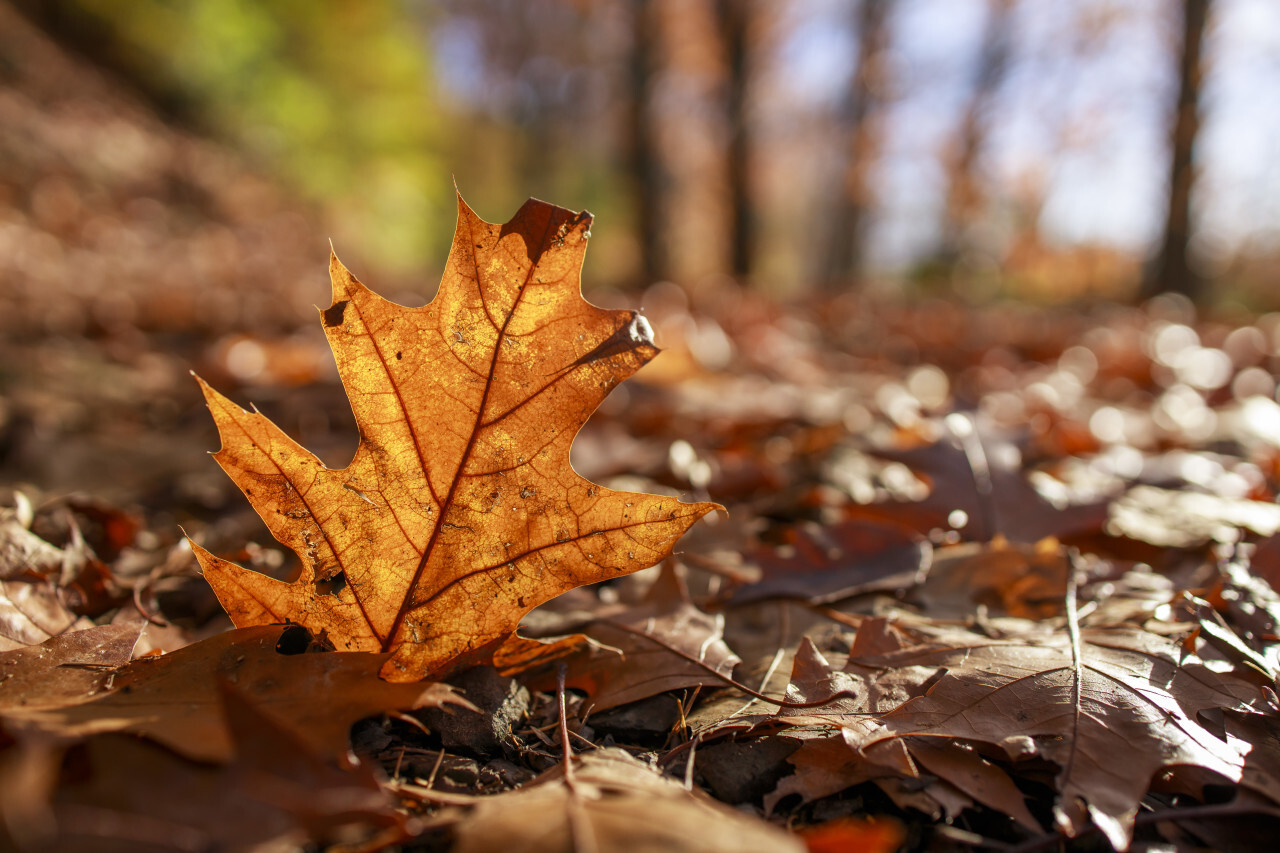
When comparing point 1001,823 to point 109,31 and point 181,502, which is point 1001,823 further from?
point 109,31

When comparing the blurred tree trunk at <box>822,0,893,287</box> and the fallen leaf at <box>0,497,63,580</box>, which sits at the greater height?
the blurred tree trunk at <box>822,0,893,287</box>

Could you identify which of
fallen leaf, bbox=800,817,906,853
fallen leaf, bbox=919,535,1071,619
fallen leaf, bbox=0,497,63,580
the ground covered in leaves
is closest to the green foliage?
the ground covered in leaves

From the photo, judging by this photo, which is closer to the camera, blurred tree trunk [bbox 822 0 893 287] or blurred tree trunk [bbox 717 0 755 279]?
blurred tree trunk [bbox 717 0 755 279]


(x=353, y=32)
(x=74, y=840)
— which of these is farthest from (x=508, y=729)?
(x=353, y=32)

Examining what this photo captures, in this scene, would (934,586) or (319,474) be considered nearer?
(319,474)

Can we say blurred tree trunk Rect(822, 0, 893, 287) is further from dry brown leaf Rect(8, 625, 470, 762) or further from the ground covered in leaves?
dry brown leaf Rect(8, 625, 470, 762)
